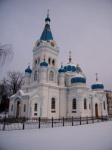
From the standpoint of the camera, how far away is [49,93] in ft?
75.4

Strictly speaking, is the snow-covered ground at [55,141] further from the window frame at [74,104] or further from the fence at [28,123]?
the window frame at [74,104]

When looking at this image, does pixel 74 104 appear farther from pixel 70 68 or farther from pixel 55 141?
pixel 55 141

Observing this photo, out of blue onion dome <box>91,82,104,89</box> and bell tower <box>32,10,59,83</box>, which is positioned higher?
bell tower <box>32,10,59,83</box>

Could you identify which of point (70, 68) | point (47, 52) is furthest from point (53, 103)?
point (70, 68)

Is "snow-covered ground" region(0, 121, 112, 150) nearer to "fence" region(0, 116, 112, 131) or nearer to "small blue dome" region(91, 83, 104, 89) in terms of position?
"fence" region(0, 116, 112, 131)

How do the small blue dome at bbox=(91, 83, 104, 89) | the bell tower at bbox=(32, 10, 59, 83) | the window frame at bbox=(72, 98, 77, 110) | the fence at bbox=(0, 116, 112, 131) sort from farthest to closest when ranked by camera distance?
1. the small blue dome at bbox=(91, 83, 104, 89)
2. the bell tower at bbox=(32, 10, 59, 83)
3. the window frame at bbox=(72, 98, 77, 110)
4. the fence at bbox=(0, 116, 112, 131)

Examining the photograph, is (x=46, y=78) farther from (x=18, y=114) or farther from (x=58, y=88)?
(x=18, y=114)

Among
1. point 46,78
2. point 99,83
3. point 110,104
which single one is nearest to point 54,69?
point 46,78

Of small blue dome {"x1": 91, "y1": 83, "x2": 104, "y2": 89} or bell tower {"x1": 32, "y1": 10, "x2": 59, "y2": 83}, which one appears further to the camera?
small blue dome {"x1": 91, "y1": 83, "x2": 104, "y2": 89}

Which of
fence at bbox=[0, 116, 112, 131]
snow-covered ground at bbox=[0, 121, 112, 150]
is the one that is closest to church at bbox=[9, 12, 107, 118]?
fence at bbox=[0, 116, 112, 131]

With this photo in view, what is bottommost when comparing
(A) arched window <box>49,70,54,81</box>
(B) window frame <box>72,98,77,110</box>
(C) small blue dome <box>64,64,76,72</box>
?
(B) window frame <box>72,98,77,110</box>

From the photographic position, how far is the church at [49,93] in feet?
68.7

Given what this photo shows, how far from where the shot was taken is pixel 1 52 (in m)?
8.75

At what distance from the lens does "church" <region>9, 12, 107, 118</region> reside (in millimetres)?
20928
